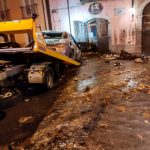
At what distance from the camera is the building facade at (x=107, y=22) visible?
51.3 ft

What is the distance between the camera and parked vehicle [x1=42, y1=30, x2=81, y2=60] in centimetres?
1128

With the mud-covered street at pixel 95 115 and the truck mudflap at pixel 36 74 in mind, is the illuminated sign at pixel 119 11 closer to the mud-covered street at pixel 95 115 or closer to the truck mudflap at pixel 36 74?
the mud-covered street at pixel 95 115

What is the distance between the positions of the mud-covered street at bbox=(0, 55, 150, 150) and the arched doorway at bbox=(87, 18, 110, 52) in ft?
27.2

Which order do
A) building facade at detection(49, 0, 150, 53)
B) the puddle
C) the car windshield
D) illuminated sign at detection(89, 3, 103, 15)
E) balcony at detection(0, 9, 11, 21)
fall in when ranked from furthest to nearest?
balcony at detection(0, 9, 11, 21)
illuminated sign at detection(89, 3, 103, 15)
building facade at detection(49, 0, 150, 53)
the car windshield
the puddle

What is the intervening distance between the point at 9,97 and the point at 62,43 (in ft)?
14.7

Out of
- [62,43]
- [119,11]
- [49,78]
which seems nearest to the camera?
[49,78]

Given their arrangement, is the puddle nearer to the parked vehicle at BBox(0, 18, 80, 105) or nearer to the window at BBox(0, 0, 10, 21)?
the parked vehicle at BBox(0, 18, 80, 105)

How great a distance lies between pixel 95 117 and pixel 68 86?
11.0 feet

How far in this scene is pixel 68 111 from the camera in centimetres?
618

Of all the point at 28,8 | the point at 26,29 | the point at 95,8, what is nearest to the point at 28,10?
the point at 28,8

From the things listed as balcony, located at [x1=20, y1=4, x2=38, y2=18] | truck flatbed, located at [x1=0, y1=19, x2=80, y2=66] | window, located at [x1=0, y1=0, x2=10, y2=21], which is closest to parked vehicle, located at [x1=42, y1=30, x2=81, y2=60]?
truck flatbed, located at [x1=0, y1=19, x2=80, y2=66]

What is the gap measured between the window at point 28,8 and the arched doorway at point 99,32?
524 cm

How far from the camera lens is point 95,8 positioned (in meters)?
17.0

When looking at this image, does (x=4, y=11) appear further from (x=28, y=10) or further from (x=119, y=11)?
(x=119, y=11)
